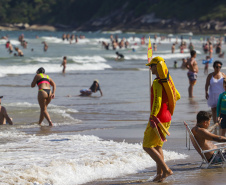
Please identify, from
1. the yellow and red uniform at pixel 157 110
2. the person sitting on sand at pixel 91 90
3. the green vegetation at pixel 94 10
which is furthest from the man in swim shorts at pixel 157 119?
the green vegetation at pixel 94 10

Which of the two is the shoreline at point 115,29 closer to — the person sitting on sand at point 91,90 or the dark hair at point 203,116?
the person sitting on sand at point 91,90

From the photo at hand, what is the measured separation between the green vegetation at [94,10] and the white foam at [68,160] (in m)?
124

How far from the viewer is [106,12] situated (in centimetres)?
15850

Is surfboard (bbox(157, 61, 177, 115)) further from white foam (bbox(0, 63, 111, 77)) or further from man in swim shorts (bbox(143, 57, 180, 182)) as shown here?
white foam (bbox(0, 63, 111, 77))

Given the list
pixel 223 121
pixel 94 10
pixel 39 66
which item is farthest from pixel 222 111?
pixel 94 10

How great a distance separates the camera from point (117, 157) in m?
7.83

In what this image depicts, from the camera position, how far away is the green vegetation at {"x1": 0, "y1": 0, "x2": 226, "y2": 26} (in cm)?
13862

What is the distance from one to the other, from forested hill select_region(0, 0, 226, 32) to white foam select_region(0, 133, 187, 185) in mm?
121659

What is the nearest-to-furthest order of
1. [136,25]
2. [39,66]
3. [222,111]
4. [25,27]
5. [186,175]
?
[186,175] → [222,111] → [39,66] → [136,25] → [25,27]

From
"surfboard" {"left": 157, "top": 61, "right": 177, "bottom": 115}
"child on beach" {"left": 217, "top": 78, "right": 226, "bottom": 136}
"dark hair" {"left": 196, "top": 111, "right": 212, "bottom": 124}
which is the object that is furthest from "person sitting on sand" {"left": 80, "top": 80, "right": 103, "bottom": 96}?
"surfboard" {"left": 157, "top": 61, "right": 177, "bottom": 115}

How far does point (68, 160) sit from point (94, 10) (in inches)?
6449

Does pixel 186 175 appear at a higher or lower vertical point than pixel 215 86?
lower

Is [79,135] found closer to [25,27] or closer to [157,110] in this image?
[157,110]

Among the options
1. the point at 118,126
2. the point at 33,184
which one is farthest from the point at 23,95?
the point at 33,184
